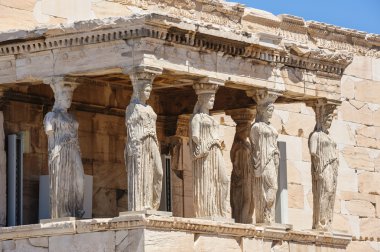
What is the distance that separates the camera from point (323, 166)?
21.5 metres

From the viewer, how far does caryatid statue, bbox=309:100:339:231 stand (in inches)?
847

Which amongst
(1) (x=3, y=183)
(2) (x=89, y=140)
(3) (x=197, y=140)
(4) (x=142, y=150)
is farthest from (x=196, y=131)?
(1) (x=3, y=183)

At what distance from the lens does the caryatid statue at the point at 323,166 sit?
847 inches

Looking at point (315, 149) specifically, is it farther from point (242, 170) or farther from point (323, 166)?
point (242, 170)

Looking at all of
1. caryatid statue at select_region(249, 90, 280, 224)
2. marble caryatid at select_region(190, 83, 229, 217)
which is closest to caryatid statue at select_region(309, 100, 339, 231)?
caryatid statue at select_region(249, 90, 280, 224)

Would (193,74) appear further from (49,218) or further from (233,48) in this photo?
(49,218)

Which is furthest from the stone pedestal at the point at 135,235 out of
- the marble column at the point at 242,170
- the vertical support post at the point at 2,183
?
the marble column at the point at 242,170

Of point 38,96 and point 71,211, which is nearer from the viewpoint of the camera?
point 71,211

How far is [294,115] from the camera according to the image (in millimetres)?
25016

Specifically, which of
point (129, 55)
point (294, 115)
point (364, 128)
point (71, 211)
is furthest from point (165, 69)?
point (364, 128)

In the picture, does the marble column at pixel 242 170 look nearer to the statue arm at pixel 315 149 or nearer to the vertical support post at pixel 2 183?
the statue arm at pixel 315 149

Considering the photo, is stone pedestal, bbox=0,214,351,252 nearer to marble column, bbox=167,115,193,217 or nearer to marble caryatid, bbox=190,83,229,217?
marble caryatid, bbox=190,83,229,217

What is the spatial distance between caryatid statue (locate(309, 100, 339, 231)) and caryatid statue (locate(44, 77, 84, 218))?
372 cm

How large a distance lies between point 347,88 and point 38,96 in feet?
22.8
